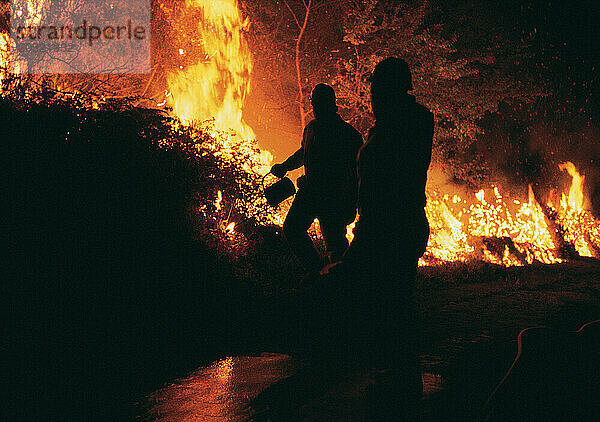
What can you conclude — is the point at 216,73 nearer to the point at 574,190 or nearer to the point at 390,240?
the point at 390,240

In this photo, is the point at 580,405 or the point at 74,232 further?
the point at 74,232

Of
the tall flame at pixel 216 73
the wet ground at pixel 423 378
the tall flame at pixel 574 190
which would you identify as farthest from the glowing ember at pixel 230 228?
the tall flame at pixel 574 190

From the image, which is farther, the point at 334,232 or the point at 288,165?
the point at 288,165

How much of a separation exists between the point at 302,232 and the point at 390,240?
8.21 ft

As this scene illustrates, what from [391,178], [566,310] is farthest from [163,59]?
[391,178]

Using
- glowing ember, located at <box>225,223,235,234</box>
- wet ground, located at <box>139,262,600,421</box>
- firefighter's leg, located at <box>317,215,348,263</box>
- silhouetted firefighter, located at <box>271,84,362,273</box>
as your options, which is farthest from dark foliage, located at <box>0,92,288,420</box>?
firefighter's leg, located at <box>317,215,348,263</box>

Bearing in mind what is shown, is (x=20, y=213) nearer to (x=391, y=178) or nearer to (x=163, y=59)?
(x=391, y=178)

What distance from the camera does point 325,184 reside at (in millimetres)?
5891

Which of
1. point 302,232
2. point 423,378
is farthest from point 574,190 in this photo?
point 423,378

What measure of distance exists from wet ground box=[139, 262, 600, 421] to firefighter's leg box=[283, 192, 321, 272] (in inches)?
51.6

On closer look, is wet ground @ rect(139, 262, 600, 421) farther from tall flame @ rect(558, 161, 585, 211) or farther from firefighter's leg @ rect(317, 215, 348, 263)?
tall flame @ rect(558, 161, 585, 211)

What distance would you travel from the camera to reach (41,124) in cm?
560

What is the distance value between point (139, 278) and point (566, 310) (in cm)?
494

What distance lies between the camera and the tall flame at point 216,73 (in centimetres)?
1265
